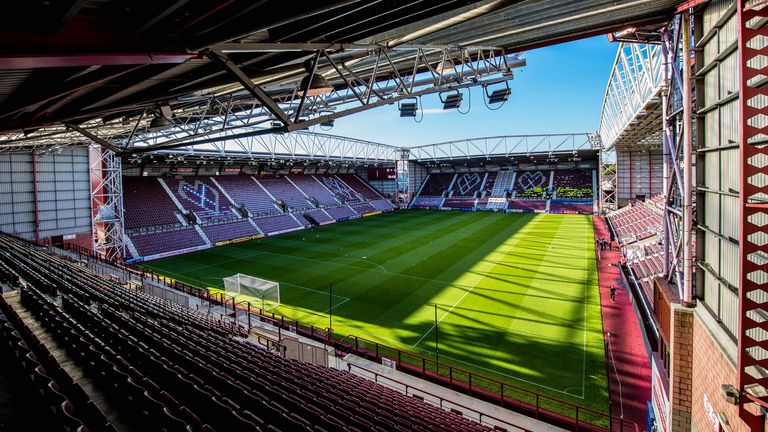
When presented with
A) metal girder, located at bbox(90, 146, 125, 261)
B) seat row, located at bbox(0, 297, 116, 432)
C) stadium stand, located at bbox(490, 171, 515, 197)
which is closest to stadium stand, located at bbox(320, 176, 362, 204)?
stadium stand, located at bbox(490, 171, 515, 197)

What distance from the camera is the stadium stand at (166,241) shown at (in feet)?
101

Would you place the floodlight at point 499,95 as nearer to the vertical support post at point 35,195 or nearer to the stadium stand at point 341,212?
the vertical support post at point 35,195

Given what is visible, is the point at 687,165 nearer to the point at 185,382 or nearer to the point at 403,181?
the point at 185,382

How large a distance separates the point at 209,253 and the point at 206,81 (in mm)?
26688

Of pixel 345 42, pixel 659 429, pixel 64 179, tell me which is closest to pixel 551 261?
pixel 659 429

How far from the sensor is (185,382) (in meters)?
5.40

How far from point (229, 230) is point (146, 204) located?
8148mm

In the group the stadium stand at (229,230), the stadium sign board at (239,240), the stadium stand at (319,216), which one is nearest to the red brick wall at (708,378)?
the stadium sign board at (239,240)

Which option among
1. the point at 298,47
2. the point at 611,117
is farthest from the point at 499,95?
the point at 611,117

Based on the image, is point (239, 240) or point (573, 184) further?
point (573, 184)

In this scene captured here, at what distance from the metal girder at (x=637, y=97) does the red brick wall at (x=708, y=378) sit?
304 inches

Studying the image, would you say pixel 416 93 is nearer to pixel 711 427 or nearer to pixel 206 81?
pixel 206 81

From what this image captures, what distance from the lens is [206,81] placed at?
8336 mm

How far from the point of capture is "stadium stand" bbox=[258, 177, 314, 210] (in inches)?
1925
